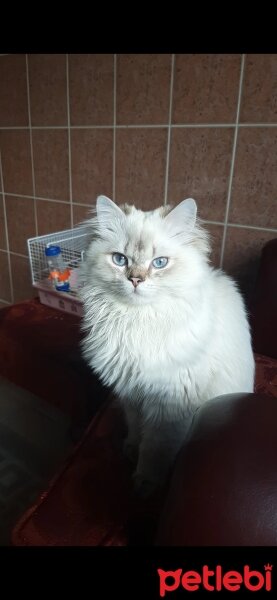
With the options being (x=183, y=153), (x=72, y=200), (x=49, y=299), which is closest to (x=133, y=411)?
(x=49, y=299)

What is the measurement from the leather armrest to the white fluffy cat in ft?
0.85

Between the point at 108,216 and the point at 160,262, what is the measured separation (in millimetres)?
172

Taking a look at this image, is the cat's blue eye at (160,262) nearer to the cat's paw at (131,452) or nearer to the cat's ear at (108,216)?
the cat's ear at (108,216)

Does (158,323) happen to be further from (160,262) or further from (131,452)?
(131,452)

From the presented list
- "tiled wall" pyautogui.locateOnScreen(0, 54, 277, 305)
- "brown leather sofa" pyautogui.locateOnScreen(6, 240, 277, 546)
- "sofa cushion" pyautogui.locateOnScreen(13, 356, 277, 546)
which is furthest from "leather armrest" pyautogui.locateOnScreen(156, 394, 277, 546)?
"tiled wall" pyautogui.locateOnScreen(0, 54, 277, 305)

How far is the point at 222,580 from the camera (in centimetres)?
44

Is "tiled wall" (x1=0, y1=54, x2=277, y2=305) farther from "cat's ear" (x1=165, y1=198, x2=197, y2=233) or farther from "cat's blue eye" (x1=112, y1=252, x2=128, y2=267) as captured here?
"cat's blue eye" (x1=112, y1=252, x2=128, y2=267)

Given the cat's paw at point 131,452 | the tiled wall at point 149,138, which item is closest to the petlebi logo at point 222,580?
the cat's paw at point 131,452

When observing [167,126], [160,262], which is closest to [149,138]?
[167,126]

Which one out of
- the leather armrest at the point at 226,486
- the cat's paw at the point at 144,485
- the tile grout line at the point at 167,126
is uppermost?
the tile grout line at the point at 167,126

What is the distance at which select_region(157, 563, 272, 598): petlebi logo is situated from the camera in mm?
429

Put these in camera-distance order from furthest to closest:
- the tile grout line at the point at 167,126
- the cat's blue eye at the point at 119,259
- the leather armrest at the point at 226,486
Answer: the tile grout line at the point at 167,126 → the cat's blue eye at the point at 119,259 → the leather armrest at the point at 226,486

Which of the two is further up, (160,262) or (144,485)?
(160,262)

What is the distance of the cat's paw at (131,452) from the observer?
0.88m
